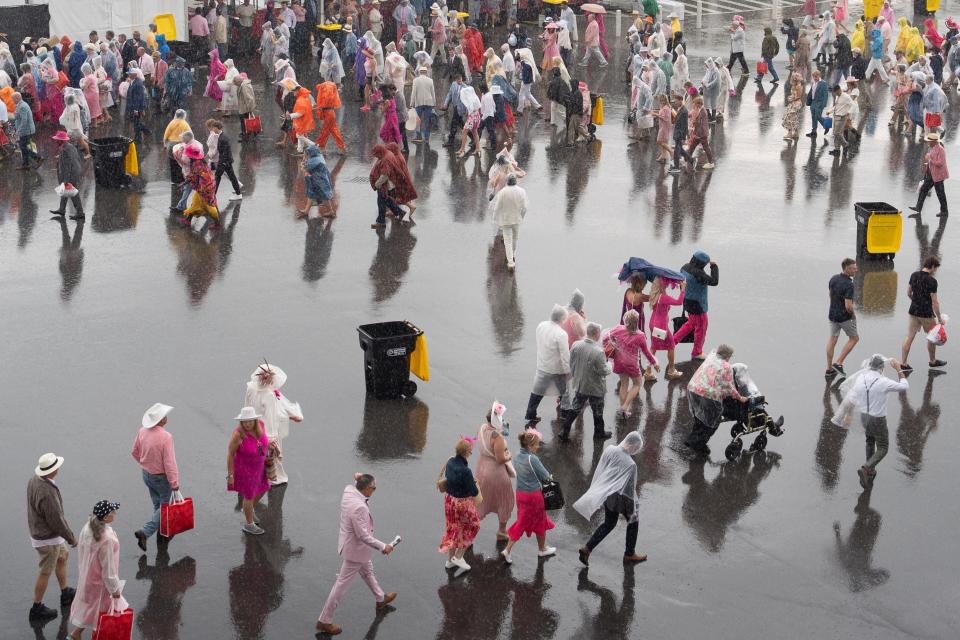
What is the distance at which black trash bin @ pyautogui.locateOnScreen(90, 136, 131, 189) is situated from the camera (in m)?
23.9

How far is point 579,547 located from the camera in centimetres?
1226

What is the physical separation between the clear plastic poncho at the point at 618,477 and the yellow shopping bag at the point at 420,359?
13.8ft

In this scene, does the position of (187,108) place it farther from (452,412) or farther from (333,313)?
(452,412)

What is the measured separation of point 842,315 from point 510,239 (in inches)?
226

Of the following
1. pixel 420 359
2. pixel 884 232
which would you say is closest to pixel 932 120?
pixel 884 232

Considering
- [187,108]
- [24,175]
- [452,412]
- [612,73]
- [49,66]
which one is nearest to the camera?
[452,412]

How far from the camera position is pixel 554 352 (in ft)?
47.1

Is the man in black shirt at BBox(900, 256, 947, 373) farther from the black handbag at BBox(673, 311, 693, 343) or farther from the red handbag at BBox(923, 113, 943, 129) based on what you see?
the red handbag at BBox(923, 113, 943, 129)

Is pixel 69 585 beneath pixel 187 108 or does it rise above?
beneath

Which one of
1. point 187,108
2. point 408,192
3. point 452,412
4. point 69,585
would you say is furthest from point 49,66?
point 69,585

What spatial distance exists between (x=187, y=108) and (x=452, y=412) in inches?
738

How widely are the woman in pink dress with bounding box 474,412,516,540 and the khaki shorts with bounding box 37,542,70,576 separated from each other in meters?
3.62

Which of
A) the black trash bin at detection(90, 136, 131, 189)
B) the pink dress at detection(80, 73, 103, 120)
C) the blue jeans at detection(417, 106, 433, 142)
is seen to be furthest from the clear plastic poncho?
the pink dress at detection(80, 73, 103, 120)

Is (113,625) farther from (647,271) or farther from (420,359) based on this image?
(647,271)
